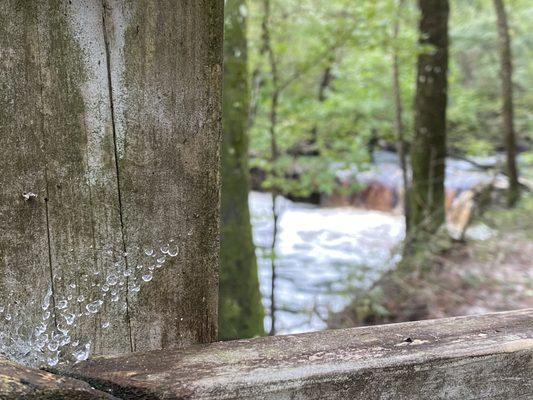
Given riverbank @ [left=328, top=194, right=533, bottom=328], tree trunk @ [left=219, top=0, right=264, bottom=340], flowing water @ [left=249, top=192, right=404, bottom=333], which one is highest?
tree trunk @ [left=219, top=0, right=264, bottom=340]

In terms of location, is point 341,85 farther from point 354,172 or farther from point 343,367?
point 343,367

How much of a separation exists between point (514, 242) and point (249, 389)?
25.5 feet

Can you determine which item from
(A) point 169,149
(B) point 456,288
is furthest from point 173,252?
(B) point 456,288

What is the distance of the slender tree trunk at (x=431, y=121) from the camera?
7391mm

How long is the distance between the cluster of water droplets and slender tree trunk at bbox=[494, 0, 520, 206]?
36.2ft

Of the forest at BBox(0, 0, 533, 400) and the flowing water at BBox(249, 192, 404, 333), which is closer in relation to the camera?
the forest at BBox(0, 0, 533, 400)

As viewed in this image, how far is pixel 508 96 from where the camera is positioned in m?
11.1

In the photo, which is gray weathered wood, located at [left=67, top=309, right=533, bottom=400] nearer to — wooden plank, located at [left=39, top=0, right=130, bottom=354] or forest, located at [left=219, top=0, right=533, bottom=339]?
wooden plank, located at [left=39, top=0, right=130, bottom=354]

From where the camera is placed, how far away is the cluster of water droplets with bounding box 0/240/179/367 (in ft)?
2.46

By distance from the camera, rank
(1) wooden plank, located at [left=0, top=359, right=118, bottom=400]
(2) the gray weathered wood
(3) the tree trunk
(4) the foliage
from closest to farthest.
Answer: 1. (1) wooden plank, located at [left=0, top=359, right=118, bottom=400]
2. (2) the gray weathered wood
3. (3) the tree trunk
4. (4) the foliage

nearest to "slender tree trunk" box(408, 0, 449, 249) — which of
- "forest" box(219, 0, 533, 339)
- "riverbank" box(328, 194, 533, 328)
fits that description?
"forest" box(219, 0, 533, 339)

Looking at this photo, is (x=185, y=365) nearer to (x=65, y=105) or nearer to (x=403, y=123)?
(x=65, y=105)

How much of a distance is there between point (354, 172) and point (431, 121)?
1.67 metres

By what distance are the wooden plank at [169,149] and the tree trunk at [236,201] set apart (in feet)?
8.67
